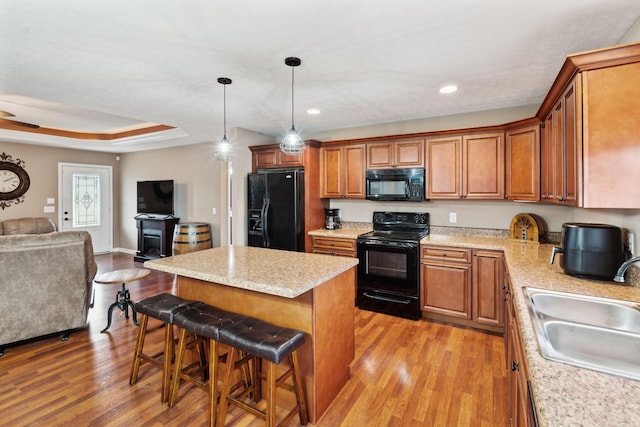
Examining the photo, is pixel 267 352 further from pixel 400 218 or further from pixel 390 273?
pixel 400 218

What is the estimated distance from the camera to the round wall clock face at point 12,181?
558 cm

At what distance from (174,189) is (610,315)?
6.54 m

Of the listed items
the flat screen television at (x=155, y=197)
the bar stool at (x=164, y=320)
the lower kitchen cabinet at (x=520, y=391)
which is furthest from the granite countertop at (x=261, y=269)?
the flat screen television at (x=155, y=197)

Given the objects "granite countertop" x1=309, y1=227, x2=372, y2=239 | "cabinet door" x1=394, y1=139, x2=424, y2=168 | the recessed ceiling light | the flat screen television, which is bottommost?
"granite countertop" x1=309, y1=227, x2=372, y2=239

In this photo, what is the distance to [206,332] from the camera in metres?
1.80

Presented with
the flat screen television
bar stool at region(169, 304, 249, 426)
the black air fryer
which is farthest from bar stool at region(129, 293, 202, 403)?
the flat screen television

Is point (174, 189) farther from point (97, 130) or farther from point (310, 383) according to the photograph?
point (310, 383)

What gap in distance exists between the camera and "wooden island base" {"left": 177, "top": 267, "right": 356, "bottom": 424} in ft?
6.17

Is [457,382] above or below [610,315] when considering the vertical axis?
below

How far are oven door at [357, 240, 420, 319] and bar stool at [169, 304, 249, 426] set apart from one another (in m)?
1.93

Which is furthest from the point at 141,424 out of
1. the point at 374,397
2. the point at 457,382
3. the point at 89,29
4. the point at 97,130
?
the point at 97,130

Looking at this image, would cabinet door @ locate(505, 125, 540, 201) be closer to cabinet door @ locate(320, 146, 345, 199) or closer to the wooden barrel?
cabinet door @ locate(320, 146, 345, 199)

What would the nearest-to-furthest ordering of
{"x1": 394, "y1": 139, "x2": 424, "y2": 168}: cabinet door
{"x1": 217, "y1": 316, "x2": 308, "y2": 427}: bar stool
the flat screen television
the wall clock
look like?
{"x1": 217, "y1": 316, "x2": 308, "y2": 427}: bar stool < {"x1": 394, "y1": 139, "x2": 424, "y2": 168}: cabinet door < the wall clock < the flat screen television

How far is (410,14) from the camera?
5.69 feet
